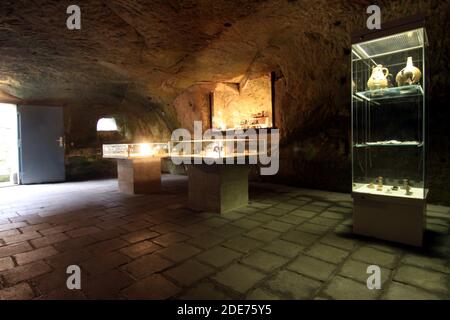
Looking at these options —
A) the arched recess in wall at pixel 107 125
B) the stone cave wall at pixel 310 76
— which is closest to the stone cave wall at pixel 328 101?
the stone cave wall at pixel 310 76

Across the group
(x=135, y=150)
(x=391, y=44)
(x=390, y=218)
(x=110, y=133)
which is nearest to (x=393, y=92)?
(x=391, y=44)

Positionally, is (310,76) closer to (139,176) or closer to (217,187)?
(217,187)

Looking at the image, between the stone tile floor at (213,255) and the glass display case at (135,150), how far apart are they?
6.23ft

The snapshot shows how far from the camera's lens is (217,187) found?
4.30 meters

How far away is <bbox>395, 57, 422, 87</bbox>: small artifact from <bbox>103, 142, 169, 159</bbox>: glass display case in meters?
5.04

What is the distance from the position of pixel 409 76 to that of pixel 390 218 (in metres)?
1.83

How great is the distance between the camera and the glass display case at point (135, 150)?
20.6 ft

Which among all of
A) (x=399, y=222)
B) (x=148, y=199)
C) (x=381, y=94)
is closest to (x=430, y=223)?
(x=399, y=222)

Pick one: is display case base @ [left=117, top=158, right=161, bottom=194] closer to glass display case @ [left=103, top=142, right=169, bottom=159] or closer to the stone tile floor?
glass display case @ [left=103, top=142, right=169, bottom=159]

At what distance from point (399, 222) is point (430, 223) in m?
1.15

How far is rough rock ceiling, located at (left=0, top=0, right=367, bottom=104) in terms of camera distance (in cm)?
409

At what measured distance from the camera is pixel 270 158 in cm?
722

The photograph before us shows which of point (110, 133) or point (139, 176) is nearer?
point (139, 176)

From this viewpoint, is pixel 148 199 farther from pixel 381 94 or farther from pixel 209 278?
pixel 381 94
